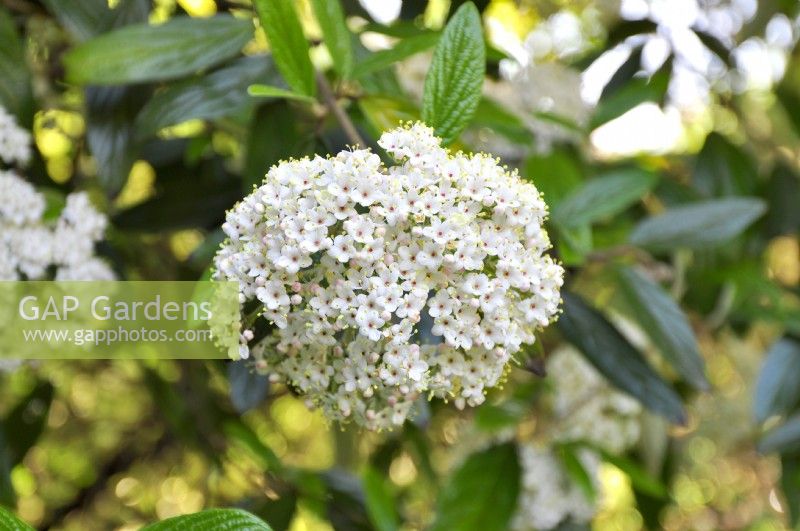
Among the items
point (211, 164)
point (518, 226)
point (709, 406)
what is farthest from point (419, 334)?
point (709, 406)

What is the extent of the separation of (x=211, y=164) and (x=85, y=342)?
0.53 metres

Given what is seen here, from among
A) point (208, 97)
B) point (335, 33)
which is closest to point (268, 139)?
point (208, 97)

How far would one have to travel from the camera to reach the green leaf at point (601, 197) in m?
1.16

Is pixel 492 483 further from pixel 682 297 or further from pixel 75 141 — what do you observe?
pixel 75 141

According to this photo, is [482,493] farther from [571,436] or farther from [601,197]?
[601,197]

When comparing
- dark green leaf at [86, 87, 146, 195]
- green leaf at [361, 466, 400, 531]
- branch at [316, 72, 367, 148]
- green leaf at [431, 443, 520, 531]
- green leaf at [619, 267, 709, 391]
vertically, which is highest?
branch at [316, 72, 367, 148]

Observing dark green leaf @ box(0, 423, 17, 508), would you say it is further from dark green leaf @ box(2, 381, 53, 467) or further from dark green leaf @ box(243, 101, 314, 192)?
dark green leaf @ box(243, 101, 314, 192)

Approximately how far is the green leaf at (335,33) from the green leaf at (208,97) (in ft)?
0.42

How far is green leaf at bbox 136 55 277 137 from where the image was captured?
95cm

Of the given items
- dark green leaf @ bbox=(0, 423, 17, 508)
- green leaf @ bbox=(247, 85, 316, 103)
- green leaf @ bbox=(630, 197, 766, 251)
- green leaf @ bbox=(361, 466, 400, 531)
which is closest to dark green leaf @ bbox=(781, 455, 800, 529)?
green leaf @ bbox=(630, 197, 766, 251)

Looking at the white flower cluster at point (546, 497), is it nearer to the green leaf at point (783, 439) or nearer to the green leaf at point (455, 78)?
the green leaf at point (783, 439)

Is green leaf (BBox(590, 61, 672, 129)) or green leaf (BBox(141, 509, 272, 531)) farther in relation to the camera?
green leaf (BBox(590, 61, 672, 129))

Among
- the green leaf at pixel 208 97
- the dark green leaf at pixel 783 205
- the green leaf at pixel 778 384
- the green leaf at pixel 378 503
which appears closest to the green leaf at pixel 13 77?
the green leaf at pixel 208 97

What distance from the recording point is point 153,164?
134 centimetres
